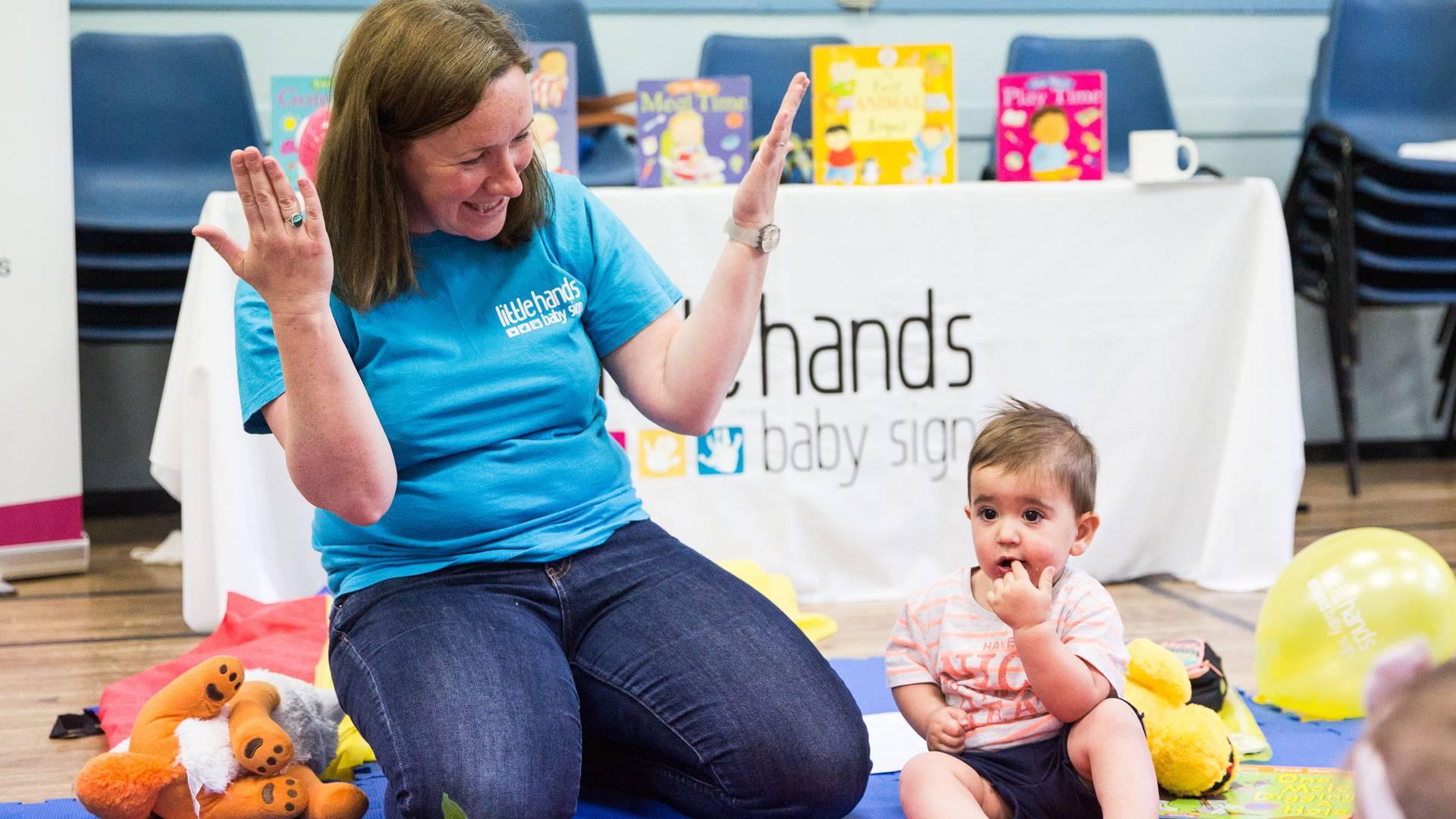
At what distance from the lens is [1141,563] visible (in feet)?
8.19

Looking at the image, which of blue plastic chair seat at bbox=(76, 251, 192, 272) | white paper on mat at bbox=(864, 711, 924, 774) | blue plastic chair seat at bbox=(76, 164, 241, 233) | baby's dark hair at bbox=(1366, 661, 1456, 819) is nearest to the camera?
baby's dark hair at bbox=(1366, 661, 1456, 819)

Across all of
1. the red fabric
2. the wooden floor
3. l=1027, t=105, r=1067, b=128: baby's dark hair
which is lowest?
the wooden floor

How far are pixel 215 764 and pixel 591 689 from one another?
0.38 metres

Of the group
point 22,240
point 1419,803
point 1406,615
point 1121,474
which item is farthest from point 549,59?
point 1419,803

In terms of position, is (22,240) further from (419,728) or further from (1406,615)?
(1406,615)

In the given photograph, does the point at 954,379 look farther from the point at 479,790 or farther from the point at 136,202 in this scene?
the point at 136,202

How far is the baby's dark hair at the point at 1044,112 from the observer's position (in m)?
2.49

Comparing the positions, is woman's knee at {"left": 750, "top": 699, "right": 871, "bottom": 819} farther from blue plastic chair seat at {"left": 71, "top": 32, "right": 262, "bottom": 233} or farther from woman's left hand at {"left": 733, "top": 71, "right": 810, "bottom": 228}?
blue plastic chair seat at {"left": 71, "top": 32, "right": 262, "bottom": 233}

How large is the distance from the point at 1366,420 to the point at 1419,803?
3.46 meters

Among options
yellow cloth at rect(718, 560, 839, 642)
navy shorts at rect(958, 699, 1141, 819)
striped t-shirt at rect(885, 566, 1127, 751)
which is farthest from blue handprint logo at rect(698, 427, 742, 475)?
navy shorts at rect(958, 699, 1141, 819)

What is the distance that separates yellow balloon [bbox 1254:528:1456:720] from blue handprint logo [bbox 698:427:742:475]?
90 centimetres

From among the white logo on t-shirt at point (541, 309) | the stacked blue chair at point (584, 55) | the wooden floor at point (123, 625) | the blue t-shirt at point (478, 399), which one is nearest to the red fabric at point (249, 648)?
the wooden floor at point (123, 625)

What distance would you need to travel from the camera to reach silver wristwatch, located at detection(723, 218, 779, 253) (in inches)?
52.2

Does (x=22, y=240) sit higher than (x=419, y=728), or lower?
higher
